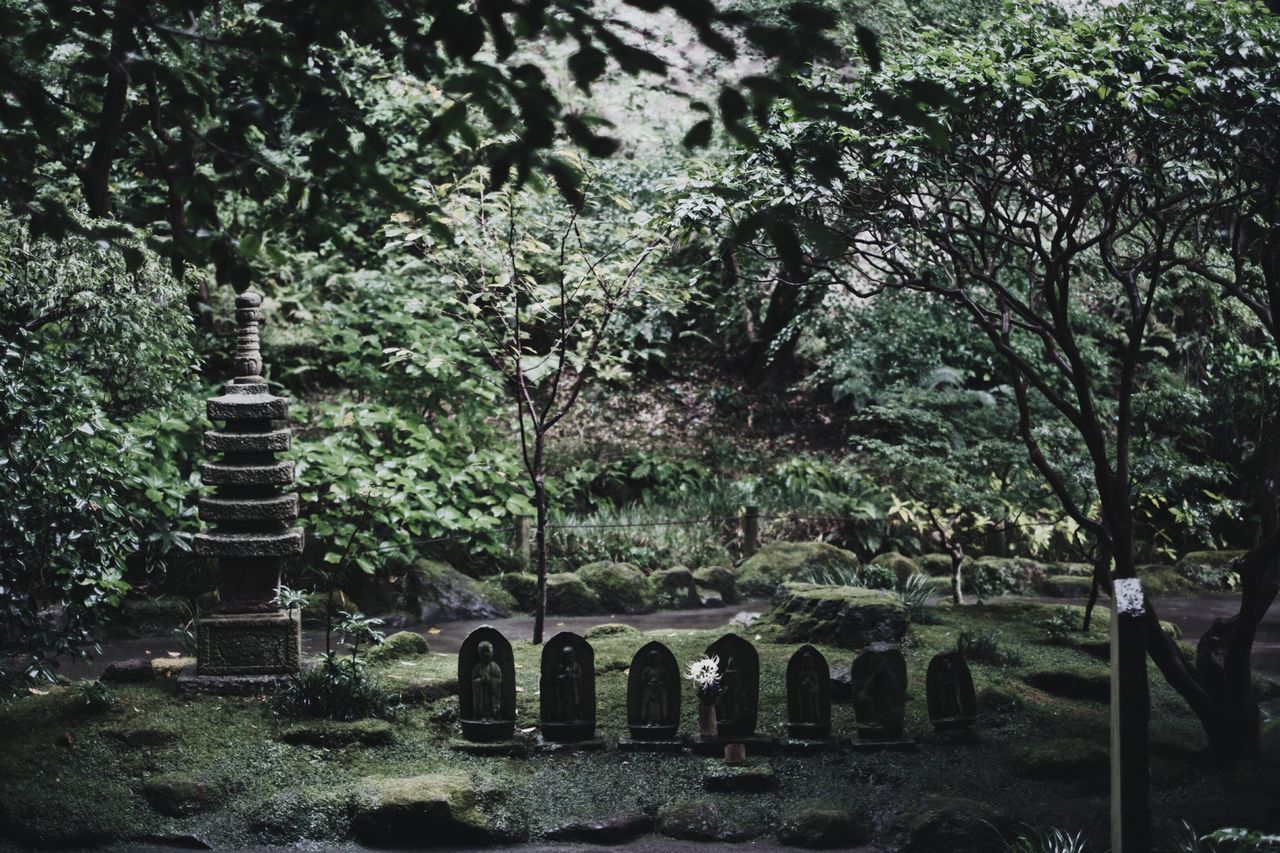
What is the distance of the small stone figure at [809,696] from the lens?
6.92 metres

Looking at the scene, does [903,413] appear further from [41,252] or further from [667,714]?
[41,252]

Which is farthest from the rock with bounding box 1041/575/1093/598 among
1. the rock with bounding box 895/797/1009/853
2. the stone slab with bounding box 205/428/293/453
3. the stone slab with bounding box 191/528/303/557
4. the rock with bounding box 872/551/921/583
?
the stone slab with bounding box 205/428/293/453

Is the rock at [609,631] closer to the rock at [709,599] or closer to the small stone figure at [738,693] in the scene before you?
the rock at [709,599]

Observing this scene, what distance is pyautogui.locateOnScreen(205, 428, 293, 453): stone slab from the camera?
798cm

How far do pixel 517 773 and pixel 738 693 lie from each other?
1315mm

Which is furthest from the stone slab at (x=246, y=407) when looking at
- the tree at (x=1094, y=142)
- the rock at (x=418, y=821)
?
the tree at (x=1094, y=142)

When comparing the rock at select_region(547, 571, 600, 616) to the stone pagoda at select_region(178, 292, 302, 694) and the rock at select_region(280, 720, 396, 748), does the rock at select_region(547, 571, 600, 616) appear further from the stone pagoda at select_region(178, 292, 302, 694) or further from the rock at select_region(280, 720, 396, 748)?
the rock at select_region(280, 720, 396, 748)

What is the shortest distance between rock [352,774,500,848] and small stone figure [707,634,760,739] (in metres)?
1.60

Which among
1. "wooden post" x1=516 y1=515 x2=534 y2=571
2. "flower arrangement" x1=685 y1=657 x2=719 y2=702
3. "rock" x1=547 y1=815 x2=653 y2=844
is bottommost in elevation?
"rock" x1=547 y1=815 x2=653 y2=844

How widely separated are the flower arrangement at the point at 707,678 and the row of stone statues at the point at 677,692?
0.07 meters

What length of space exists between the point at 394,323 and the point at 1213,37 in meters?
8.56

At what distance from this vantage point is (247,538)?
7984 millimetres

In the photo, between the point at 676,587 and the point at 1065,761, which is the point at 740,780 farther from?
the point at 676,587

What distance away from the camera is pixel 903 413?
453 inches
